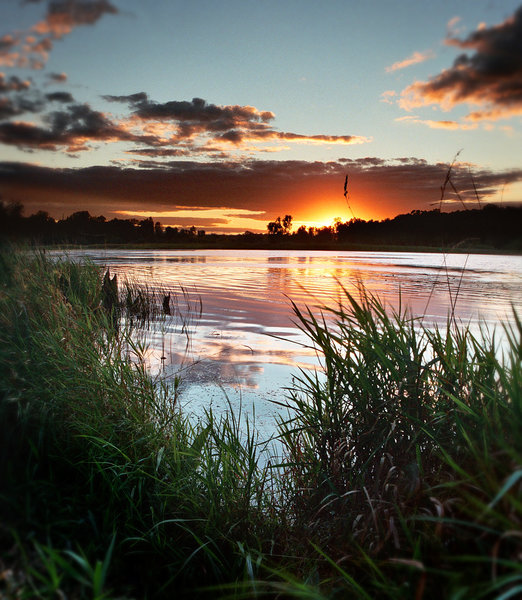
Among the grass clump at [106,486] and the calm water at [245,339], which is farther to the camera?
the calm water at [245,339]

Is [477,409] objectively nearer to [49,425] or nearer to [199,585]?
[199,585]

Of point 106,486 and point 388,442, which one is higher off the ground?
point 388,442

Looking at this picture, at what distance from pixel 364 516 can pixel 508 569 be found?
51.0 inches

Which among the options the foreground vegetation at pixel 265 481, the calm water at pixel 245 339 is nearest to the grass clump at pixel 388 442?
the foreground vegetation at pixel 265 481

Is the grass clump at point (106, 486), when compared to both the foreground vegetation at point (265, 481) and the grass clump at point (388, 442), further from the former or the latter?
the grass clump at point (388, 442)

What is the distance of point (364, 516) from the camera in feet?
8.63

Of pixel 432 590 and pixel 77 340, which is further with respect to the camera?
pixel 77 340

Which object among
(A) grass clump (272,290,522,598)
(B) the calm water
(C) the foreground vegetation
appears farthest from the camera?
(B) the calm water

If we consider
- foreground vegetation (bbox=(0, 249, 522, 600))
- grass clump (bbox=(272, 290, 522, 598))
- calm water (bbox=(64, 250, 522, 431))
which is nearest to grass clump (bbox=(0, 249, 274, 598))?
foreground vegetation (bbox=(0, 249, 522, 600))

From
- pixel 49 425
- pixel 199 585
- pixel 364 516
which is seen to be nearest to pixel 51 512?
pixel 199 585

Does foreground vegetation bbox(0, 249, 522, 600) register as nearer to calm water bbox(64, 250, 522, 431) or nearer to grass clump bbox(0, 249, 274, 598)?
grass clump bbox(0, 249, 274, 598)

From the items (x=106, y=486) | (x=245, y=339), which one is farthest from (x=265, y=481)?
(x=245, y=339)

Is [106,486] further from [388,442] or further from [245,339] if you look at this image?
[245,339]

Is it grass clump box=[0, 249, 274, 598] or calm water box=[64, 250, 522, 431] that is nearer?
grass clump box=[0, 249, 274, 598]
